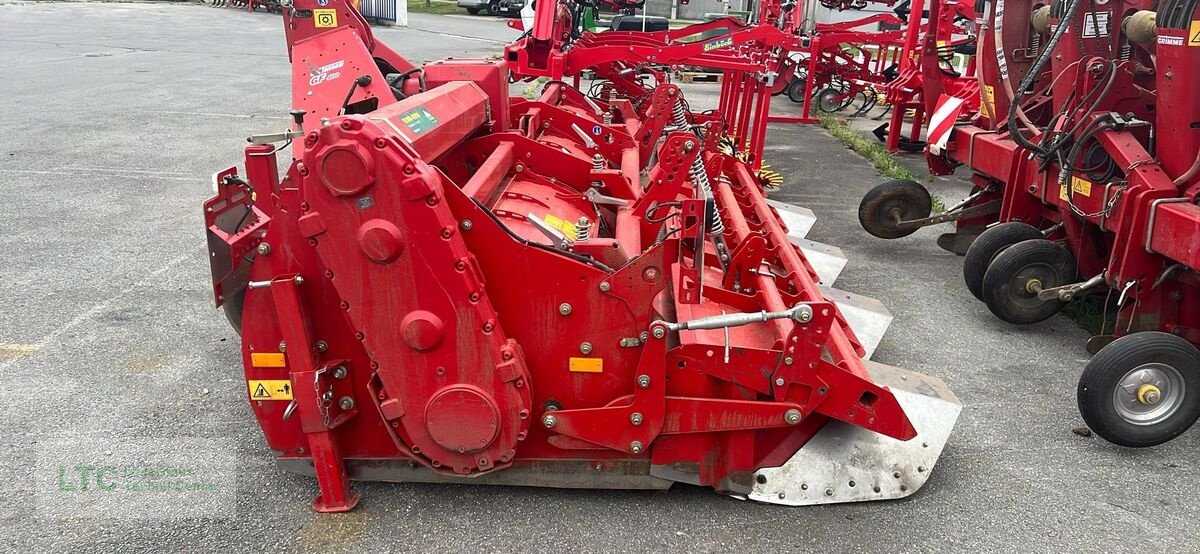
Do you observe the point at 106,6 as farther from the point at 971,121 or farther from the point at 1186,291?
the point at 1186,291

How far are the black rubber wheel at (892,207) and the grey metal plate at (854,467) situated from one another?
10.6 ft

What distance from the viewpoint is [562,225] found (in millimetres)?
3629

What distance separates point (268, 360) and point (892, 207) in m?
4.82

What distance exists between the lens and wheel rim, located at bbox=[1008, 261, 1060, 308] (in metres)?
4.60

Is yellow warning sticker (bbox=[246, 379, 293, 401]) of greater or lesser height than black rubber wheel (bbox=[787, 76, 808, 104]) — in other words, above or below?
below

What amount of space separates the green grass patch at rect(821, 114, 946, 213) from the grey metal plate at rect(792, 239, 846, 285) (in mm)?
2742

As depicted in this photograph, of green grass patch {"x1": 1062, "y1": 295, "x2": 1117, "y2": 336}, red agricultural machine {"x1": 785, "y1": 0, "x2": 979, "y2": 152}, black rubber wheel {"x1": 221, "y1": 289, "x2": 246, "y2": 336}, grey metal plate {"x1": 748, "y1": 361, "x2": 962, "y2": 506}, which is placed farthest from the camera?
red agricultural machine {"x1": 785, "y1": 0, "x2": 979, "y2": 152}

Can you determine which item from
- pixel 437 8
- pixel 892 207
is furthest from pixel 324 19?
pixel 437 8

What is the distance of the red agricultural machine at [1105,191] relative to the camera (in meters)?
3.41

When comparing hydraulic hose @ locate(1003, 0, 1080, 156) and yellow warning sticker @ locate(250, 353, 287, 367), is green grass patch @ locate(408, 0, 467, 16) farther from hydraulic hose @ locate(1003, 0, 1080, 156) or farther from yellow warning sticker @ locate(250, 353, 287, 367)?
yellow warning sticker @ locate(250, 353, 287, 367)

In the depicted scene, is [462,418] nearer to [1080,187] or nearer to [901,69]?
[1080,187]

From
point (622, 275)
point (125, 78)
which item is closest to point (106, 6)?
point (125, 78)

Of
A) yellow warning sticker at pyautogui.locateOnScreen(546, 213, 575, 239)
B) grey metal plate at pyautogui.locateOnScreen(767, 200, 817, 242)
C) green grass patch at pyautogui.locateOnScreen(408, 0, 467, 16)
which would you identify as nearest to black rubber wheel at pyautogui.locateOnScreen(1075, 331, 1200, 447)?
yellow warning sticker at pyautogui.locateOnScreen(546, 213, 575, 239)

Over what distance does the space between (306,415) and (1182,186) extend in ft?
13.2
